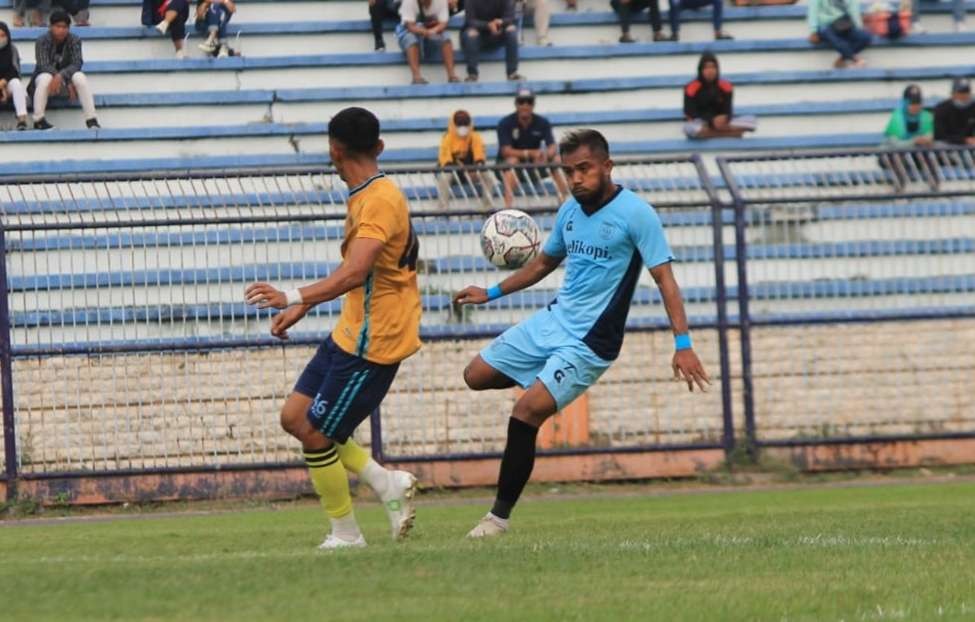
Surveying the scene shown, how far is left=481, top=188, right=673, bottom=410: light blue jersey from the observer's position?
983 cm

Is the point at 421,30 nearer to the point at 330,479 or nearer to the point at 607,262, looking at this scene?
the point at 607,262

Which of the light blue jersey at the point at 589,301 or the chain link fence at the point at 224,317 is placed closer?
the light blue jersey at the point at 589,301

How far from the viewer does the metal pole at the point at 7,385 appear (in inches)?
582

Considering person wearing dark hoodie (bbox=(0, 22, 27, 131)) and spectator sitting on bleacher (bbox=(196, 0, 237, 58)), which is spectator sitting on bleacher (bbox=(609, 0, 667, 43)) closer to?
spectator sitting on bleacher (bbox=(196, 0, 237, 58))

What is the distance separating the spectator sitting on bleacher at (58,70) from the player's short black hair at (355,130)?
1064 centimetres

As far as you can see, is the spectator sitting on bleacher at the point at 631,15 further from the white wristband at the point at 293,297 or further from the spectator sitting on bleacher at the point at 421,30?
the white wristband at the point at 293,297

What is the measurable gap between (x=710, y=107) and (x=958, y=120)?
2589 millimetres

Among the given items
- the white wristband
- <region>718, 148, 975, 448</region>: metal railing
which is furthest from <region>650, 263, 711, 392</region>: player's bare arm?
<region>718, 148, 975, 448</region>: metal railing

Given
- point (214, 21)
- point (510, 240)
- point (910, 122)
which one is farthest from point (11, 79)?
point (510, 240)

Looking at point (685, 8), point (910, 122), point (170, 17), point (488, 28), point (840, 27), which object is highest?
point (170, 17)

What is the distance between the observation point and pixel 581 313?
9969 mm

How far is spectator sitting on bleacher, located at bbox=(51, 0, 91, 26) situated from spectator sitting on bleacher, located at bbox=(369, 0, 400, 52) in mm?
3151

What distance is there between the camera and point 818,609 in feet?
21.2

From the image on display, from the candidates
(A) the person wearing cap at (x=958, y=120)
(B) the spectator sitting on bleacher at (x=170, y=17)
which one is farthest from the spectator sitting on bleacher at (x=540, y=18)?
(A) the person wearing cap at (x=958, y=120)
